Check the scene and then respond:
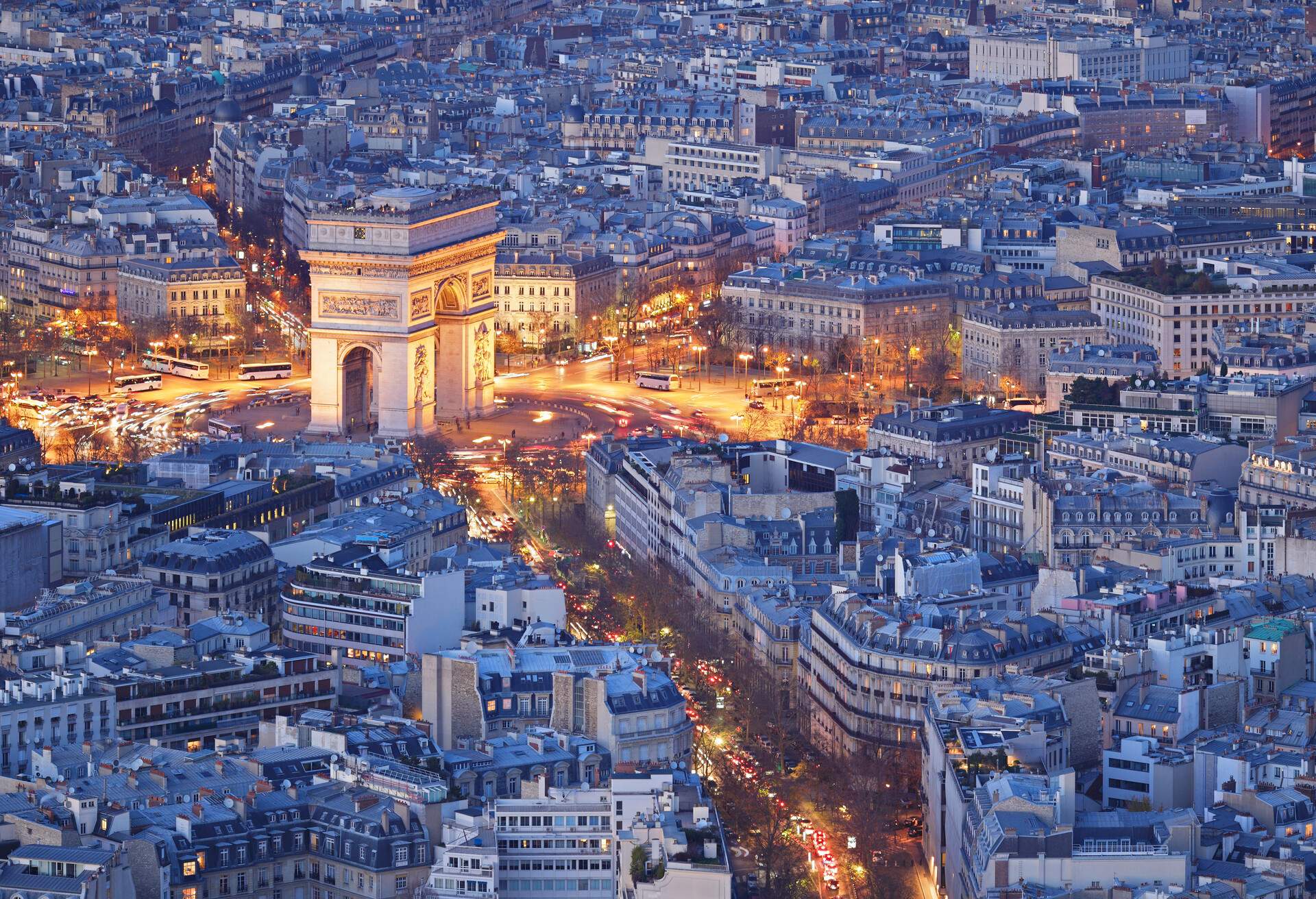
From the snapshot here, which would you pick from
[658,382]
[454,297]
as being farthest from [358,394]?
[658,382]

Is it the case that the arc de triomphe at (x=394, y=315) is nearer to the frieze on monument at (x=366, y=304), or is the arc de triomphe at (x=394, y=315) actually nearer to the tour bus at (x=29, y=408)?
the frieze on monument at (x=366, y=304)

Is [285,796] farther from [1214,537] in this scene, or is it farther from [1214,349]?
[1214,349]

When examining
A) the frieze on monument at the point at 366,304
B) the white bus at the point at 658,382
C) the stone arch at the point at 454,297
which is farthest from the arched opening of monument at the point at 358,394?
the white bus at the point at 658,382

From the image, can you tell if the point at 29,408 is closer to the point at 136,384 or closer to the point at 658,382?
the point at 136,384

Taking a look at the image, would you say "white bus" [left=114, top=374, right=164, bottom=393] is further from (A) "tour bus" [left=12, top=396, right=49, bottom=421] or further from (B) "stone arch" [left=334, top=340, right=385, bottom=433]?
(B) "stone arch" [left=334, top=340, right=385, bottom=433]

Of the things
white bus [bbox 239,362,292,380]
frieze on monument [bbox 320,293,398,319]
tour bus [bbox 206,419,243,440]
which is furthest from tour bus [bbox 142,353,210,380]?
tour bus [bbox 206,419,243,440]

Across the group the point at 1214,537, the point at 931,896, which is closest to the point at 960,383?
the point at 1214,537
